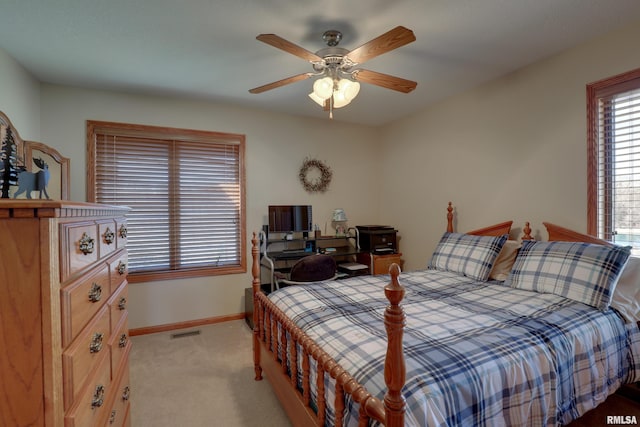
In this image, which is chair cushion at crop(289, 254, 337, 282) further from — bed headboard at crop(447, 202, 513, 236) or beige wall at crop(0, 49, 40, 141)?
beige wall at crop(0, 49, 40, 141)

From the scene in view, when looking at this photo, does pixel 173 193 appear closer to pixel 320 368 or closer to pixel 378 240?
pixel 378 240

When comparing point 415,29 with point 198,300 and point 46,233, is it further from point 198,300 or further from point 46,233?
point 198,300

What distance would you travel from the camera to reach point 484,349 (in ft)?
4.25

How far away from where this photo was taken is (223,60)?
2.51 m

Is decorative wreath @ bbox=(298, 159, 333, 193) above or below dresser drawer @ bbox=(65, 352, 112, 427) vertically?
above

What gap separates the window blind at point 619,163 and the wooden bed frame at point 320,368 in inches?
22.7

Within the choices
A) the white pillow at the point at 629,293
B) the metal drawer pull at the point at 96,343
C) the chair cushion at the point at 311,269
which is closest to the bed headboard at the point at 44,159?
the metal drawer pull at the point at 96,343

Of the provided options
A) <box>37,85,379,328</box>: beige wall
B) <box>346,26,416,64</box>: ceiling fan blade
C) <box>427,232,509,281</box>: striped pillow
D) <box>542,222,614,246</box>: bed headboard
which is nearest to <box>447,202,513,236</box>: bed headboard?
<box>427,232,509,281</box>: striped pillow

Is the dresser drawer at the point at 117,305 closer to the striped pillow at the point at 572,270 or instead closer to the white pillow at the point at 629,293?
the striped pillow at the point at 572,270

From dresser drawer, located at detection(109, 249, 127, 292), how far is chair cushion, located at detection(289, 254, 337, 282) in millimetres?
1539

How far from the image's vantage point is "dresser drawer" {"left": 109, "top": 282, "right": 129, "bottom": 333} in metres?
1.35

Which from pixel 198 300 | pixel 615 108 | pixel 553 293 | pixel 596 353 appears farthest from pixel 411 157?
pixel 198 300

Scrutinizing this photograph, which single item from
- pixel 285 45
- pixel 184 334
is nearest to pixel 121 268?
pixel 285 45

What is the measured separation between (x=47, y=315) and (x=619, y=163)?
130 inches
